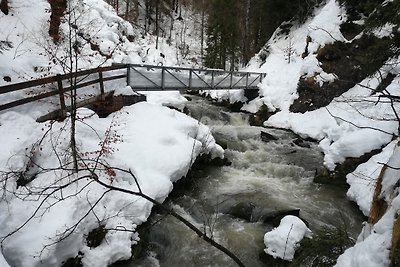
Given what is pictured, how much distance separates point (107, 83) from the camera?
35.4 feet

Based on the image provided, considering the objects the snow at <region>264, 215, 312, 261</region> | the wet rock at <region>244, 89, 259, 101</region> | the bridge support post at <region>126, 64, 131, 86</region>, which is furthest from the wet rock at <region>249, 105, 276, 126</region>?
the snow at <region>264, 215, 312, 261</region>

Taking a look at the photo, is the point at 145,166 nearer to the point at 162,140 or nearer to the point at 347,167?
the point at 162,140

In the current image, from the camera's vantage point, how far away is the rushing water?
6.64 meters

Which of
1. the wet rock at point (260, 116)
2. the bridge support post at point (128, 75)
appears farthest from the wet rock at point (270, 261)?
the wet rock at point (260, 116)

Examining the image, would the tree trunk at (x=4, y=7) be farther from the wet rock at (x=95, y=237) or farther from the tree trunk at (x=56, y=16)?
the wet rock at (x=95, y=237)

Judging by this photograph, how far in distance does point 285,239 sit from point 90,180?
4131 mm

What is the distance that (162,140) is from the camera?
9328 millimetres

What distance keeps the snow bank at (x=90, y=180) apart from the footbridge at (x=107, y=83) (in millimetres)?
645

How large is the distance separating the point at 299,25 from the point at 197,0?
21.7 metres

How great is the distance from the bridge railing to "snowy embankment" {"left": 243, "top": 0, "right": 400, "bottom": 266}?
1.43 m

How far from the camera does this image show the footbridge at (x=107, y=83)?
763 cm

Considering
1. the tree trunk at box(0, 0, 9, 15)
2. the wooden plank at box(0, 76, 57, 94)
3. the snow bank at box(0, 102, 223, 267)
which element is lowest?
the snow bank at box(0, 102, 223, 267)

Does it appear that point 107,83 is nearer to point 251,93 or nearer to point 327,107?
point 327,107

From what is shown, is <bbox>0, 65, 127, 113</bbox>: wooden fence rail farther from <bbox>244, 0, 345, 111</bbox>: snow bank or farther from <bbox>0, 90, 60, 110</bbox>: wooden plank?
<bbox>244, 0, 345, 111</bbox>: snow bank
